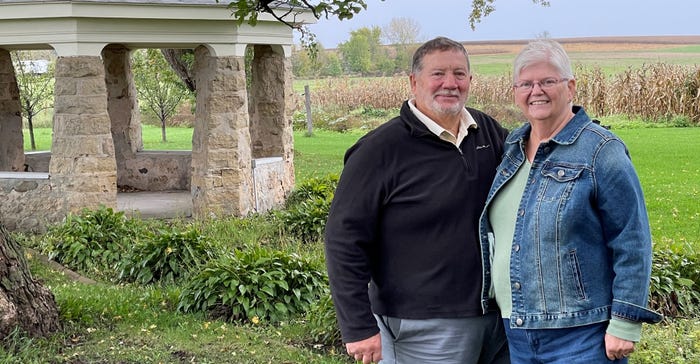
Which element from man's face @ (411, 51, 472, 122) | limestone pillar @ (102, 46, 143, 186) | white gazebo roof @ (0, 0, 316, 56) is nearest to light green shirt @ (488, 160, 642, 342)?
man's face @ (411, 51, 472, 122)

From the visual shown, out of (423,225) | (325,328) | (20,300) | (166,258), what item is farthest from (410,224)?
(166,258)

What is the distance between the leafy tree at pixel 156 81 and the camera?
77.0 feet

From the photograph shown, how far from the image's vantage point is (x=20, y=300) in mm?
6168

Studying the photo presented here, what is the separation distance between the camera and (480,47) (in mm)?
71000

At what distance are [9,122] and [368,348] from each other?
11131 mm

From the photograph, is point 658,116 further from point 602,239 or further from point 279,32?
point 602,239

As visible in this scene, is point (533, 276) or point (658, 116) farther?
point (658, 116)

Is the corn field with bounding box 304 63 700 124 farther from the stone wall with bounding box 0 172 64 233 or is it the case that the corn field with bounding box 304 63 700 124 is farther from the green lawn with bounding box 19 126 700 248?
the stone wall with bounding box 0 172 64 233

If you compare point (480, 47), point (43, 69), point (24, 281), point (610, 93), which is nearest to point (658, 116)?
point (610, 93)

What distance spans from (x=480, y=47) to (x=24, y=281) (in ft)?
220

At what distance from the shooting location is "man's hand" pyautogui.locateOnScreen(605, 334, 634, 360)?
3.02 m

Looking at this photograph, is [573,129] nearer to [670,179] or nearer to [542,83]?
[542,83]

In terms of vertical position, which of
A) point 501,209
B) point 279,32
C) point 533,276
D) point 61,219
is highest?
point 279,32

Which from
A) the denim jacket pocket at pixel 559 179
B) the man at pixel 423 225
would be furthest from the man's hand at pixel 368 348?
the denim jacket pocket at pixel 559 179
